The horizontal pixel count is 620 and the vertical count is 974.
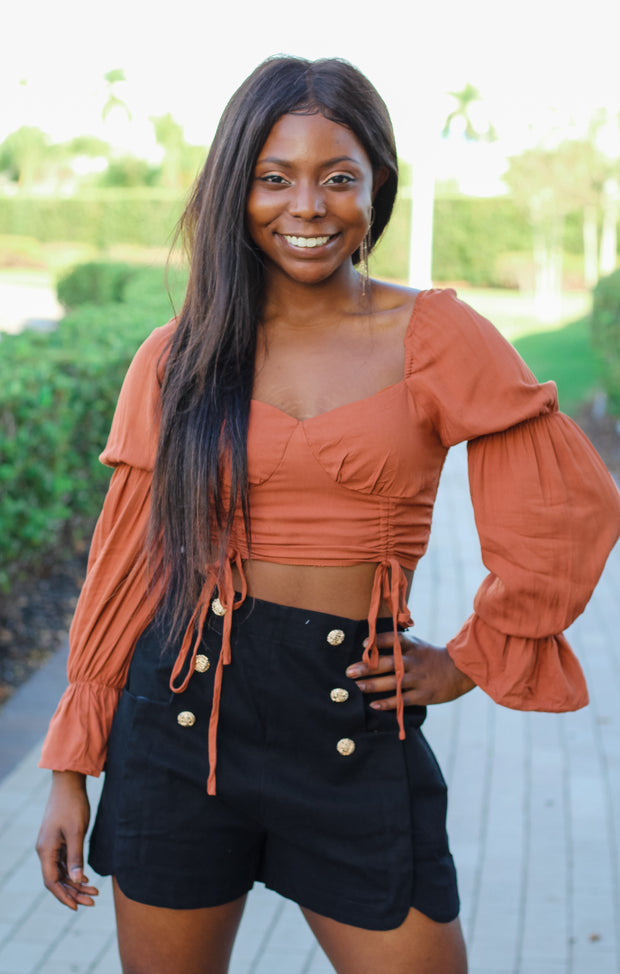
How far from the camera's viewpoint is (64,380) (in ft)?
18.7

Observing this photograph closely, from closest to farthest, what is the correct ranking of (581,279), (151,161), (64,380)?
(64,380), (581,279), (151,161)

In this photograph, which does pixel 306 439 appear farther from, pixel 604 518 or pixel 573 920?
pixel 573 920

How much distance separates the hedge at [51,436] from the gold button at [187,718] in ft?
10.0

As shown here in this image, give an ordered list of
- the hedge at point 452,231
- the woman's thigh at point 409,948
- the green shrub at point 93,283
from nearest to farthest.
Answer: the woman's thigh at point 409,948
the green shrub at point 93,283
the hedge at point 452,231

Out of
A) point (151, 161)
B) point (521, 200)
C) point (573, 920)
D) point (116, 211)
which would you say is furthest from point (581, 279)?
point (151, 161)

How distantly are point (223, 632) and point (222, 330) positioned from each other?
20.8 inches

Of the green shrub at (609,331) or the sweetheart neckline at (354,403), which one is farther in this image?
the green shrub at (609,331)

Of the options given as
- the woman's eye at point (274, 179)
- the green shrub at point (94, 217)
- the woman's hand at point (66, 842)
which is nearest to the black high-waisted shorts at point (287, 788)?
the woman's hand at point (66, 842)

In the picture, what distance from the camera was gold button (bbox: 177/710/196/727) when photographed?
186 centimetres

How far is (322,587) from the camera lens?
183cm

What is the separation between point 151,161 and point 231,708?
6001cm

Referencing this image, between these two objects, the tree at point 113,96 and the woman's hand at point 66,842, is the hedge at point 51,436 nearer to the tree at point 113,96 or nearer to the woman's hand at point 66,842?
the woman's hand at point 66,842

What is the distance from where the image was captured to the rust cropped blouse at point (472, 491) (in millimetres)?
1777

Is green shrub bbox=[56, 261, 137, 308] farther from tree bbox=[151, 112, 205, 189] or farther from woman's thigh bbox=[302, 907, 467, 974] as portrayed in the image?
tree bbox=[151, 112, 205, 189]
